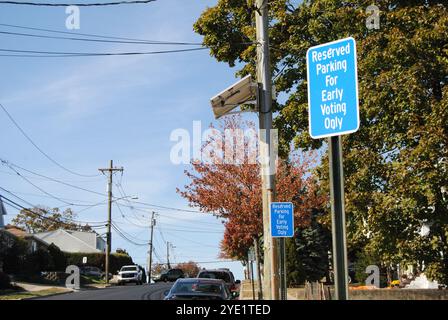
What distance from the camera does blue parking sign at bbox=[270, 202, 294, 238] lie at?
41.3 feet

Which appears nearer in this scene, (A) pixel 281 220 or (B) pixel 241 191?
(A) pixel 281 220

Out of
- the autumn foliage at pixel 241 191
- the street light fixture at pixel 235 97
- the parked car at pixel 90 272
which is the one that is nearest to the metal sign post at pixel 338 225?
the street light fixture at pixel 235 97

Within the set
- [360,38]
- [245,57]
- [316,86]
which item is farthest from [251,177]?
[316,86]

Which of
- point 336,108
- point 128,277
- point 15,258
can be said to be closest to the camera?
point 336,108

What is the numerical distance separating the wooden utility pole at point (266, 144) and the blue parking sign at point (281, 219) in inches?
17.1

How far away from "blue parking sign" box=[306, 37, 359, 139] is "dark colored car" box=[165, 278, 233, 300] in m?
9.98

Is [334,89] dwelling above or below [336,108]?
above

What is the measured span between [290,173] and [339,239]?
2563 centimetres

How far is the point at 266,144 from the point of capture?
1320 centimetres

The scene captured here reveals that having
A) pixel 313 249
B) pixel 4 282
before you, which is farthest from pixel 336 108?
pixel 313 249

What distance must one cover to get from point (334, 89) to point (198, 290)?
35.5 ft

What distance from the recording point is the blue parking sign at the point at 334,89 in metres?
5.65

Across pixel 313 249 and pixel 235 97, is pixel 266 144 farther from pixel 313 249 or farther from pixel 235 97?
pixel 313 249

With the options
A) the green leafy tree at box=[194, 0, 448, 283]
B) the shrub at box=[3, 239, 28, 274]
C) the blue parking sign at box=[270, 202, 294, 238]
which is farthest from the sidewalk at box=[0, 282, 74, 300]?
the blue parking sign at box=[270, 202, 294, 238]
